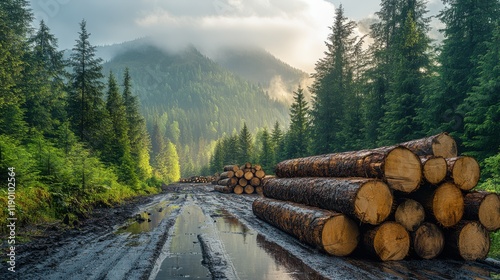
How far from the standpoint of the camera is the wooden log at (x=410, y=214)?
22.0ft

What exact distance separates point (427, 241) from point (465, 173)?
1768 mm

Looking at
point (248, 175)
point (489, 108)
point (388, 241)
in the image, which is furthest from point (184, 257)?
point (248, 175)

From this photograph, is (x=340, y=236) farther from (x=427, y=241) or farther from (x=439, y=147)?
(x=439, y=147)

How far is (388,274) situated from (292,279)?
68.3 inches

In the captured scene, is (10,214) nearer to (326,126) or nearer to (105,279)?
(105,279)

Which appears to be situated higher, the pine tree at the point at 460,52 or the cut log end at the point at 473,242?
the pine tree at the point at 460,52

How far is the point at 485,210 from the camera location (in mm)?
6875

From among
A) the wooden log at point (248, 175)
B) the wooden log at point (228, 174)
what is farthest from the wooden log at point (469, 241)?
the wooden log at point (228, 174)

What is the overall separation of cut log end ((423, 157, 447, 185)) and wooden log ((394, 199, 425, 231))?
613mm

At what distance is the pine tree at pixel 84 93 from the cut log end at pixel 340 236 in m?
22.3

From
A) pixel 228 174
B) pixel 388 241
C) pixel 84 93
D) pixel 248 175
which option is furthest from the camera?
pixel 228 174

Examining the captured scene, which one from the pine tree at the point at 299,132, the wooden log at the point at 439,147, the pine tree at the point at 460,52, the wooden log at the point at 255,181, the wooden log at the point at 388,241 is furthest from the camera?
the pine tree at the point at 299,132

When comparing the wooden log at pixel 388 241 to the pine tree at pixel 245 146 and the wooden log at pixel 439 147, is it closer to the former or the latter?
the wooden log at pixel 439 147

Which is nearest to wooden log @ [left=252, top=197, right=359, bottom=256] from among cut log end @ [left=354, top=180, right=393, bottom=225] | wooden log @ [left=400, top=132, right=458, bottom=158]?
cut log end @ [left=354, top=180, right=393, bottom=225]
